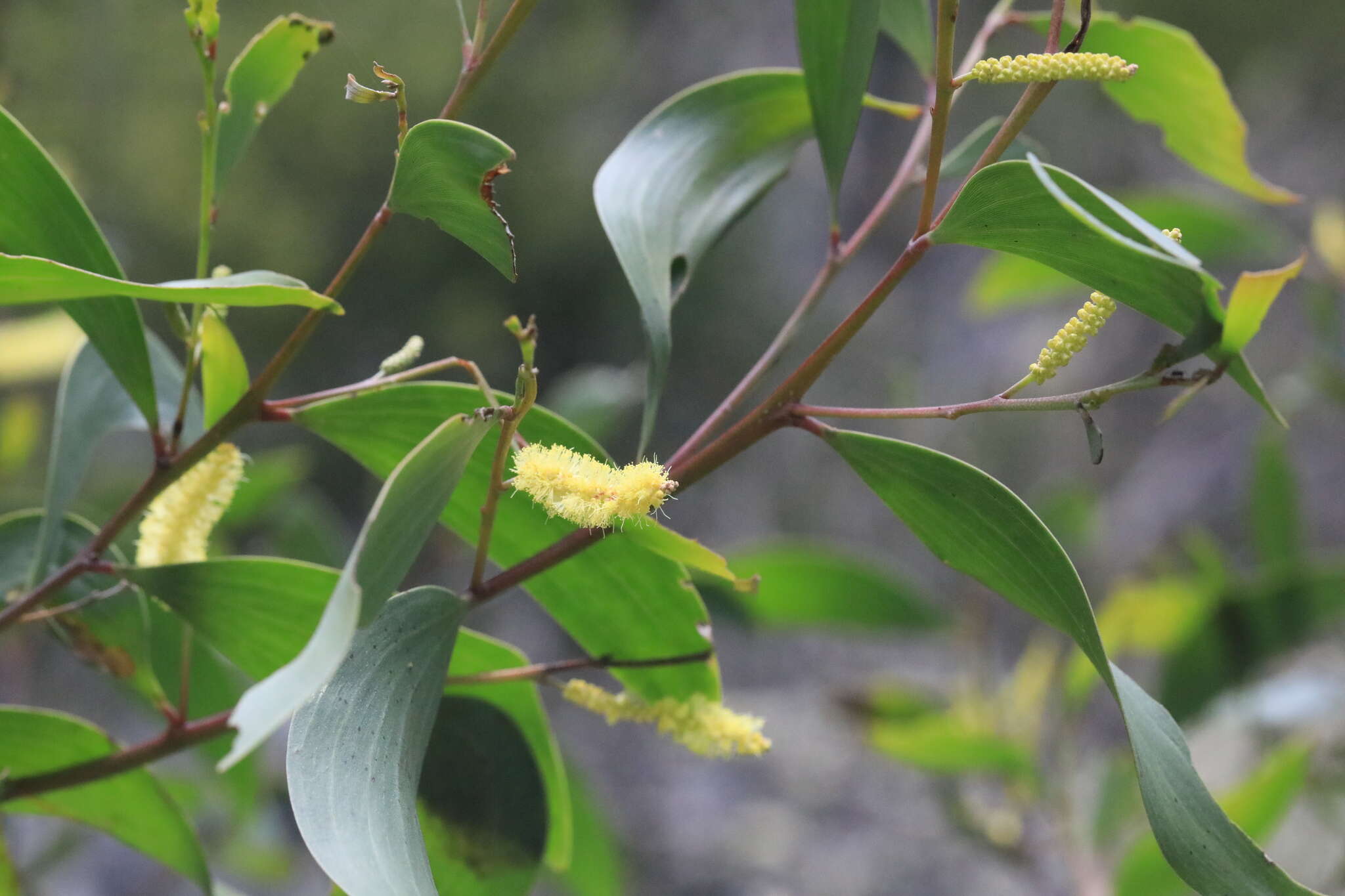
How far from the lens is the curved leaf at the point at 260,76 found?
1.15 feet

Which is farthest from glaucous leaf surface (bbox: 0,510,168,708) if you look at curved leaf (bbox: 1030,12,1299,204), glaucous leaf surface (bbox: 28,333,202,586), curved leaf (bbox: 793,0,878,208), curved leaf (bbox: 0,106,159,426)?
curved leaf (bbox: 1030,12,1299,204)

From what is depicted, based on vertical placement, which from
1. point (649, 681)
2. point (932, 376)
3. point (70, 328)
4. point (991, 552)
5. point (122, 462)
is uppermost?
point (991, 552)

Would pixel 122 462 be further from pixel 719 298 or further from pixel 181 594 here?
pixel 181 594

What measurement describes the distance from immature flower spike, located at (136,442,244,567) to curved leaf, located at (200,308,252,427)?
0.08 feet

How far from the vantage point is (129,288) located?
252 mm

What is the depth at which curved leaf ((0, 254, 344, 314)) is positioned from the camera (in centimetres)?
25

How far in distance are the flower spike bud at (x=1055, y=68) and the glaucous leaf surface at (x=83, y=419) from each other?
32 centimetres

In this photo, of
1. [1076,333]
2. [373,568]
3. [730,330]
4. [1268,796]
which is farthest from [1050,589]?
[730,330]

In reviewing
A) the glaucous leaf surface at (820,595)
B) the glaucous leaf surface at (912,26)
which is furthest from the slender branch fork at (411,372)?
the glaucous leaf surface at (820,595)

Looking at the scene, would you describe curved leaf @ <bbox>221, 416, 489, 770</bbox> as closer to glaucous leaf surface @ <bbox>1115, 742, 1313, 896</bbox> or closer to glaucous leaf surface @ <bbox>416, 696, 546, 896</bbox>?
glaucous leaf surface @ <bbox>416, 696, 546, 896</bbox>

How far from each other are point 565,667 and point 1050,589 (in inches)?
6.7

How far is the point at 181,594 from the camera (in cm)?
35

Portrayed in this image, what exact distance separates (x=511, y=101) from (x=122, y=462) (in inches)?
38.8

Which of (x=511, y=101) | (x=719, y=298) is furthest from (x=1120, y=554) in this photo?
(x=511, y=101)
